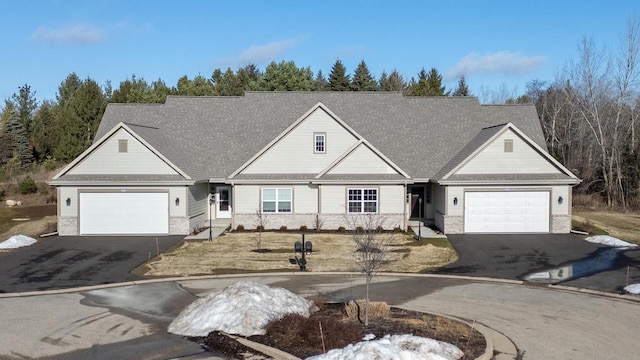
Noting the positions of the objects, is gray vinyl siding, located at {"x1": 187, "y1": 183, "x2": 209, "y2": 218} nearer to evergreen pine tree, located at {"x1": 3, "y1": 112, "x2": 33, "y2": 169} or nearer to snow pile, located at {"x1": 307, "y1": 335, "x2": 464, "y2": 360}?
snow pile, located at {"x1": 307, "y1": 335, "x2": 464, "y2": 360}

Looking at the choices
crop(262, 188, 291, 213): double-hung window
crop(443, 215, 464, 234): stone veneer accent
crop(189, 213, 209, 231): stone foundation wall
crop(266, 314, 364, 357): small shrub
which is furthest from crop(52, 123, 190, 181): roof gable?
crop(266, 314, 364, 357): small shrub

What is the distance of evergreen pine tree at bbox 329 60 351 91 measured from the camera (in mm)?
78562

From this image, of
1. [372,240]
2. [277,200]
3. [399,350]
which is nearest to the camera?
[399,350]

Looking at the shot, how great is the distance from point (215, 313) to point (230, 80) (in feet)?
241

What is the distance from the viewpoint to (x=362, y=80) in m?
78.1

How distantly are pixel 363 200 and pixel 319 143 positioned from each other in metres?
4.37

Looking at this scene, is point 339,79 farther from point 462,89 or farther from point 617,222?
point 617,222

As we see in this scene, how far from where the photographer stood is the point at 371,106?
124ft

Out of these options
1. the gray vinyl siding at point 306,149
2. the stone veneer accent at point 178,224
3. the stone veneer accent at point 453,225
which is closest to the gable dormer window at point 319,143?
the gray vinyl siding at point 306,149

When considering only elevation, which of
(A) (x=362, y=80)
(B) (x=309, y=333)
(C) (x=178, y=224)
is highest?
(A) (x=362, y=80)

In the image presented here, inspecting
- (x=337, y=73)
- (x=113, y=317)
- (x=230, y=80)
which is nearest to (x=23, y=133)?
(x=230, y=80)

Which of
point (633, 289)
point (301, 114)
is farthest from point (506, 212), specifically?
point (301, 114)

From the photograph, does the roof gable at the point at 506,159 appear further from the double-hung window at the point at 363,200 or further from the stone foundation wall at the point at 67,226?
the stone foundation wall at the point at 67,226

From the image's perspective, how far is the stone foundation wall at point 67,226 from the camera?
29.3m
